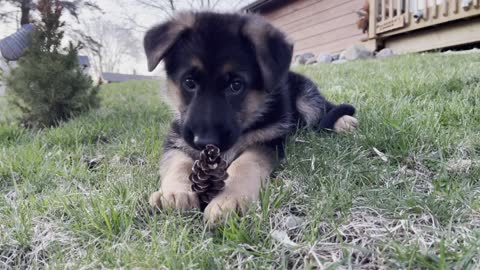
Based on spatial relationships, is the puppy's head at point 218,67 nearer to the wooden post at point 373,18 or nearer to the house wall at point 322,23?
the wooden post at point 373,18

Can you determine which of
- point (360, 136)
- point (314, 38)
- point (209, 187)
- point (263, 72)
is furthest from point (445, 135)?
point (314, 38)

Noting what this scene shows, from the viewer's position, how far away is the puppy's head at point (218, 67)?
195 centimetres

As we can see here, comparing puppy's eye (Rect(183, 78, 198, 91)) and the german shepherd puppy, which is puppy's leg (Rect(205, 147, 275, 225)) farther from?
puppy's eye (Rect(183, 78, 198, 91))

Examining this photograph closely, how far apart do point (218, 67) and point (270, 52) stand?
30 cm

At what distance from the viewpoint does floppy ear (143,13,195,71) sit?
2.19m

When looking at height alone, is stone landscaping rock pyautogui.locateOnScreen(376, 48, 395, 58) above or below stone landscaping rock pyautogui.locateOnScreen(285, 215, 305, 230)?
above

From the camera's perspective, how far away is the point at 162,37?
227 centimetres

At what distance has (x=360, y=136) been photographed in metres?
2.37

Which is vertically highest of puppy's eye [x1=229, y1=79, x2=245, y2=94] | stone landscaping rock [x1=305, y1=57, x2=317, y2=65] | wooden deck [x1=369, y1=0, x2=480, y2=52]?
wooden deck [x1=369, y1=0, x2=480, y2=52]

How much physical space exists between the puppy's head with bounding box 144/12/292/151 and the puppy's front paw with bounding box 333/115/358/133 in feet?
1.97

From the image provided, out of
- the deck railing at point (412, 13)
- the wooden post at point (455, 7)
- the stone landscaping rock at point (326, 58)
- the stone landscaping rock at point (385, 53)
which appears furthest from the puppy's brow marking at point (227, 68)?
the stone landscaping rock at point (326, 58)

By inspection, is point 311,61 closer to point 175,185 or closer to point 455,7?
point 455,7

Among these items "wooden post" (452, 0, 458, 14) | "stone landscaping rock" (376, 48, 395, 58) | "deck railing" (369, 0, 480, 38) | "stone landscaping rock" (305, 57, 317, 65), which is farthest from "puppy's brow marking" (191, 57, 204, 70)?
"stone landscaping rock" (305, 57, 317, 65)

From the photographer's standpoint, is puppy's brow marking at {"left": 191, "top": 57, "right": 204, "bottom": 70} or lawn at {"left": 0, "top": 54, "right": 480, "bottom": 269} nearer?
lawn at {"left": 0, "top": 54, "right": 480, "bottom": 269}
